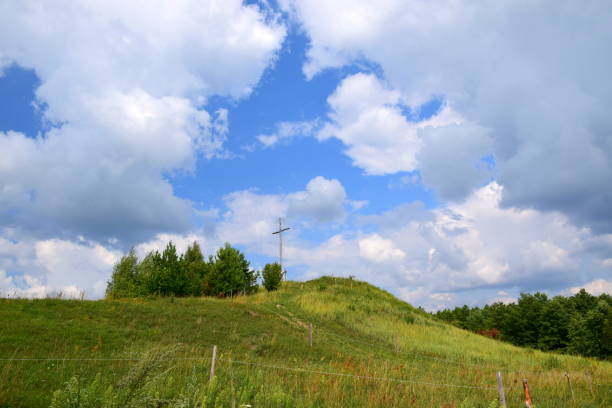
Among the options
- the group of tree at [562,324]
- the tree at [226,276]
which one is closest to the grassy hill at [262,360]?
the tree at [226,276]

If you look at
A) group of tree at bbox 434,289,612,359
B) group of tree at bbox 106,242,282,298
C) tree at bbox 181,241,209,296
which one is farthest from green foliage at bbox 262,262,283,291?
group of tree at bbox 434,289,612,359

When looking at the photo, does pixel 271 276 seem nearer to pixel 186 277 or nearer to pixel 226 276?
pixel 226 276

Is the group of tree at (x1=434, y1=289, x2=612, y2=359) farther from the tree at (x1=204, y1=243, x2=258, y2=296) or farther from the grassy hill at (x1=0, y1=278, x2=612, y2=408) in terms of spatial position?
the tree at (x1=204, y1=243, x2=258, y2=296)

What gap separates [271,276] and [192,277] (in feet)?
29.3

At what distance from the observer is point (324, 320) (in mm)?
32281

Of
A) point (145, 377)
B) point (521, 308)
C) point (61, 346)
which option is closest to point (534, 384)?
point (145, 377)

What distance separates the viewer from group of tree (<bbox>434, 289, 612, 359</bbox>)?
172 ft

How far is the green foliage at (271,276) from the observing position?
47.1 m

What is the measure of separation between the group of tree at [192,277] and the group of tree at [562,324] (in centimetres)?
3971

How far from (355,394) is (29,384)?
8.23 metres

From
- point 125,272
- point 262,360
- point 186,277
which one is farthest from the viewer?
point 125,272

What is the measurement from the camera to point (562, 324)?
59312mm

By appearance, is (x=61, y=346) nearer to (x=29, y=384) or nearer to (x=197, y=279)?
(x=29, y=384)

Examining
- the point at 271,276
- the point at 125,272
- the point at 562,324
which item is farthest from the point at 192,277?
the point at 562,324
